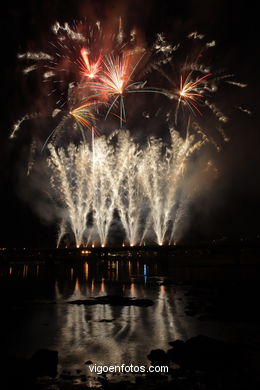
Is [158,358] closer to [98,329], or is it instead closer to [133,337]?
[133,337]

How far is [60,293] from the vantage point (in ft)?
171

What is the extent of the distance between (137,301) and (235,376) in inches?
1053

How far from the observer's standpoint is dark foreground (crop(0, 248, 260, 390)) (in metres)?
16.1

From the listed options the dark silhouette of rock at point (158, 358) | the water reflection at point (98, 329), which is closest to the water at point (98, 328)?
the water reflection at point (98, 329)

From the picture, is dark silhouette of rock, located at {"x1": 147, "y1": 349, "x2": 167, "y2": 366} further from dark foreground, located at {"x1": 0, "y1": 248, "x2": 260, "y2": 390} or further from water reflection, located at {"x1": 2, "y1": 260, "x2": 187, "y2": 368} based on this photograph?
water reflection, located at {"x1": 2, "y1": 260, "x2": 187, "y2": 368}

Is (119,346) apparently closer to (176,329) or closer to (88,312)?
(176,329)

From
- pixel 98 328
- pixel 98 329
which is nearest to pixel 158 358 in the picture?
pixel 98 329

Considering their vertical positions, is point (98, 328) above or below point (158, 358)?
above

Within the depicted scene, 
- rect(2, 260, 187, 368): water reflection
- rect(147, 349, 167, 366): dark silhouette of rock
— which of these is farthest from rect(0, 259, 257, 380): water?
rect(147, 349, 167, 366): dark silhouette of rock

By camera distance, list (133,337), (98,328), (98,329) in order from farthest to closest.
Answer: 1. (98,328)
2. (98,329)
3. (133,337)

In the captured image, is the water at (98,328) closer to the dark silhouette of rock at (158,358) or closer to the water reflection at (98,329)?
the water reflection at (98,329)

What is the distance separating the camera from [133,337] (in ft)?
85.5

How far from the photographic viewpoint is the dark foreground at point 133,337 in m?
16.1

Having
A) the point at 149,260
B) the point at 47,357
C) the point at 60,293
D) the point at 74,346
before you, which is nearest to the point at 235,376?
the point at 47,357
